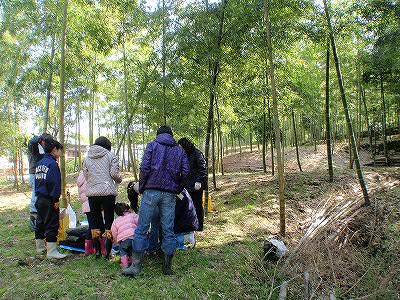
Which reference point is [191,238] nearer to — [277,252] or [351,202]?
[277,252]

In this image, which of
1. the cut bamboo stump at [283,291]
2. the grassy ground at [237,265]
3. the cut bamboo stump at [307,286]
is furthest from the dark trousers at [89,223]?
the cut bamboo stump at [307,286]

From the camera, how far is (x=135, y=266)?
11.2ft

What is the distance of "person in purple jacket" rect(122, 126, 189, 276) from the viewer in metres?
3.37

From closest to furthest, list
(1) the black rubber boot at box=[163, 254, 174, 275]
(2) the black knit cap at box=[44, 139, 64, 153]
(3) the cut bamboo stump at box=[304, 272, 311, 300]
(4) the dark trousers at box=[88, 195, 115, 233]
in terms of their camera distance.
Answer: (1) the black rubber boot at box=[163, 254, 174, 275]
(3) the cut bamboo stump at box=[304, 272, 311, 300]
(4) the dark trousers at box=[88, 195, 115, 233]
(2) the black knit cap at box=[44, 139, 64, 153]

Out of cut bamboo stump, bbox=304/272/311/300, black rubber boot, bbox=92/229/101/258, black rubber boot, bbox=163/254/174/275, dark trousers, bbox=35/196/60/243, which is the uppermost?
dark trousers, bbox=35/196/60/243

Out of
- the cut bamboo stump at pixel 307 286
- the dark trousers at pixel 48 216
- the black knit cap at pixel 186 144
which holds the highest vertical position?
the black knit cap at pixel 186 144

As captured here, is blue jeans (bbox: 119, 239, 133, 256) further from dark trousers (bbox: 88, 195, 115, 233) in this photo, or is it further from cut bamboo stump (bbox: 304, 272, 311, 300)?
cut bamboo stump (bbox: 304, 272, 311, 300)

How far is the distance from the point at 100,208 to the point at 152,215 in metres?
0.81

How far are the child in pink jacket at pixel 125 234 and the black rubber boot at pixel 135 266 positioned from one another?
17 cm

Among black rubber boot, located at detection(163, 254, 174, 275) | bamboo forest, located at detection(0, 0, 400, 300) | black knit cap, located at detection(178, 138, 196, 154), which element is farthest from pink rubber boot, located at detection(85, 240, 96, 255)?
black knit cap, located at detection(178, 138, 196, 154)

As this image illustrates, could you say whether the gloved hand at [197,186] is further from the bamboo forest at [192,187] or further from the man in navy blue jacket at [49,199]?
the man in navy blue jacket at [49,199]

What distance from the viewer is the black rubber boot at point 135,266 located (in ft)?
11.1

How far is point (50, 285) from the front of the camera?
3.16 m

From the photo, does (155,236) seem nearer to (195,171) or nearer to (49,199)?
(195,171)
